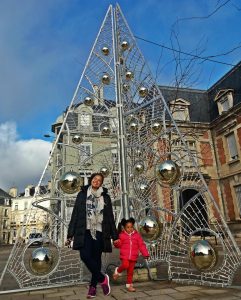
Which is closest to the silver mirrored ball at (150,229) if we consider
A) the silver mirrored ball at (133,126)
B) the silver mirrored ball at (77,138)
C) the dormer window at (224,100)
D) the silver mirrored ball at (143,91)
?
the silver mirrored ball at (133,126)

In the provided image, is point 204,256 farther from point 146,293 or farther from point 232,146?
point 232,146

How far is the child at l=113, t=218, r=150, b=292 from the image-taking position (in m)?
4.30

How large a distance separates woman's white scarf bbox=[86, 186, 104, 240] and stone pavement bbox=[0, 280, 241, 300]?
845mm

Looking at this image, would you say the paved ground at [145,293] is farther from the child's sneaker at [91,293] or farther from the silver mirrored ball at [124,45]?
the silver mirrored ball at [124,45]

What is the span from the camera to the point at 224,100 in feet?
64.9

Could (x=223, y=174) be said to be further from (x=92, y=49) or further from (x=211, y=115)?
(x=92, y=49)

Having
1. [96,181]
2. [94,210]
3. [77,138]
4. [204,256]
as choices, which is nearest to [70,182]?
[96,181]

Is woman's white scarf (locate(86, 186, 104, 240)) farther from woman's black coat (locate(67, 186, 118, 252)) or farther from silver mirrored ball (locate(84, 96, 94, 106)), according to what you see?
silver mirrored ball (locate(84, 96, 94, 106))

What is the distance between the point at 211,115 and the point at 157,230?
59.5 feet

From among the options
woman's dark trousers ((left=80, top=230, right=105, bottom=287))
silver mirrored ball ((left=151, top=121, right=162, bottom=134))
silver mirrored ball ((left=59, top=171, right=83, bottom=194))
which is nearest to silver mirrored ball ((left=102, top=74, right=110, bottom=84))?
silver mirrored ball ((left=151, top=121, right=162, bottom=134))

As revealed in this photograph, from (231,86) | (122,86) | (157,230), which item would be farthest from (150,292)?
(231,86)

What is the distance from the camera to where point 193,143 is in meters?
19.7

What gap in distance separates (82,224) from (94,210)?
260 millimetres

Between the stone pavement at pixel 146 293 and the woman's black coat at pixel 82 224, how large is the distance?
2.11ft
